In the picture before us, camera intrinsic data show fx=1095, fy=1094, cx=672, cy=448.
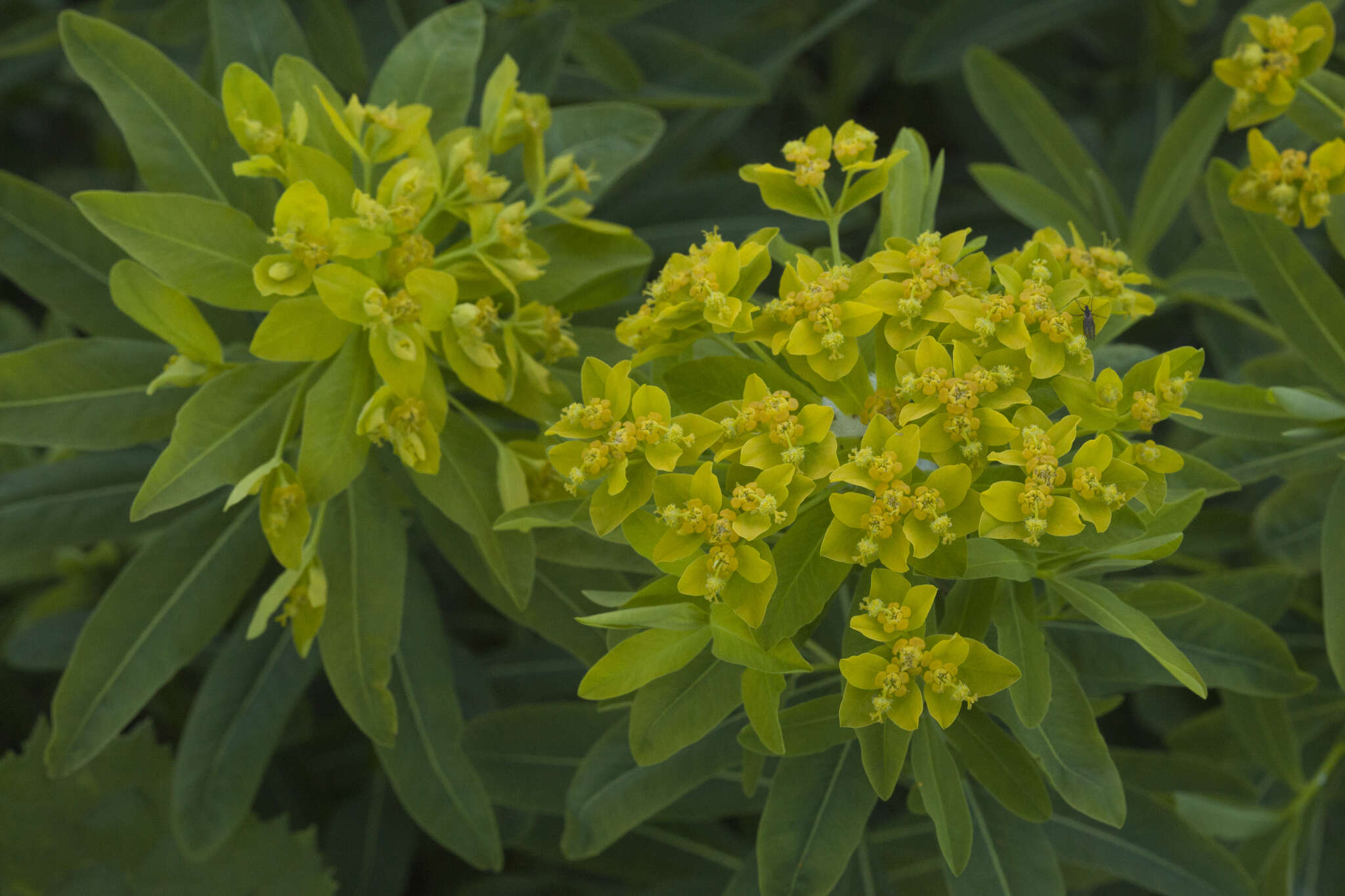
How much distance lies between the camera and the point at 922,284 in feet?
3.44

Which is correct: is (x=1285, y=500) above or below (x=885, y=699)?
below

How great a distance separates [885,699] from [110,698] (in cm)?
101

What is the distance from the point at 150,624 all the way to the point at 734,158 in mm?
1803

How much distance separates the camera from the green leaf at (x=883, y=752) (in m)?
1.05

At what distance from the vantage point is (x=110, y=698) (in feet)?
4.59

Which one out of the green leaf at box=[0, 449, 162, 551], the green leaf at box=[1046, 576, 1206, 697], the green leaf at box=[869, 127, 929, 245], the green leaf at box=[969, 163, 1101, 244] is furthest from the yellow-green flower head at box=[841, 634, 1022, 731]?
the green leaf at box=[0, 449, 162, 551]

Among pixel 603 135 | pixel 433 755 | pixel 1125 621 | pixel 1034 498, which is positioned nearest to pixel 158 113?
pixel 603 135

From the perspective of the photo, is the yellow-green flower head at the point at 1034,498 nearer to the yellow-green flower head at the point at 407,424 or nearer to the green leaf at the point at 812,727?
the green leaf at the point at 812,727

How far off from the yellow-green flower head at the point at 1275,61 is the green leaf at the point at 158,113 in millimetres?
1260

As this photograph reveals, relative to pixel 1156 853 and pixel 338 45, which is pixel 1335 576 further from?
pixel 338 45

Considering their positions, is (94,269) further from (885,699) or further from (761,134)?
(761,134)

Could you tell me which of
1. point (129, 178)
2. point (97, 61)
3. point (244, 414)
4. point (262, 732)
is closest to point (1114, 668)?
point (244, 414)

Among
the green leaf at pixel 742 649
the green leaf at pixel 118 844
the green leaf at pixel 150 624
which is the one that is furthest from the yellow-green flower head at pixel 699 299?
the green leaf at pixel 118 844

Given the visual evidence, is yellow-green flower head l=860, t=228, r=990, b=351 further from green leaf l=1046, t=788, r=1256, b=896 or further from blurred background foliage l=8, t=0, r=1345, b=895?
green leaf l=1046, t=788, r=1256, b=896
